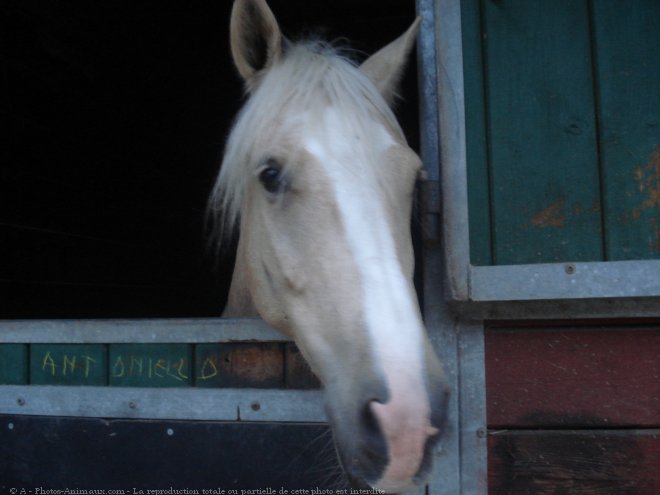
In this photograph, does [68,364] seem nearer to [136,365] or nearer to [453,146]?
[136,365]

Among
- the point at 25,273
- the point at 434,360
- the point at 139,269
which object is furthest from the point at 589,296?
the point at 139,269

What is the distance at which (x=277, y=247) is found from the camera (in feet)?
3.72

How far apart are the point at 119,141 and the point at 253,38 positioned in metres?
2.65

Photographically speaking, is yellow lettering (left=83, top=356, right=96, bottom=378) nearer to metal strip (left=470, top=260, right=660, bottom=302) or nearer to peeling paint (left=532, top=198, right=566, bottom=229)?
metal strip (left=470, top=260, right=660, bottom=302)

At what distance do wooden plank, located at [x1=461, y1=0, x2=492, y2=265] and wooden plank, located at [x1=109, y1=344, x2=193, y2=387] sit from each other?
95 centimetres

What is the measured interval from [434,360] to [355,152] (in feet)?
1.60

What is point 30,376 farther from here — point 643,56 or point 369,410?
point 643,56

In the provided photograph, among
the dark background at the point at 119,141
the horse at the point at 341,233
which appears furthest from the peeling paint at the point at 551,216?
the dark background at the point at 119,141

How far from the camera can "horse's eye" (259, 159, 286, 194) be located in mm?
1126

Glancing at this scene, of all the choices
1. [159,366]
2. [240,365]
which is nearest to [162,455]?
[159,366]

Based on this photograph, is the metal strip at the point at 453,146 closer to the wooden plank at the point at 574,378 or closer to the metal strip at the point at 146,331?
the wooden plank at the point at 574,378

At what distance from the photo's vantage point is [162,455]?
152 centimetres

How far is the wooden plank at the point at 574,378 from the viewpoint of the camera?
1316 millimetres

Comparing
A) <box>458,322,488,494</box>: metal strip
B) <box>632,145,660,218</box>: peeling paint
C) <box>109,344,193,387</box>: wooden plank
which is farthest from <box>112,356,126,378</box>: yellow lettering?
<box>632,145,660,218</box>: peeling paint
